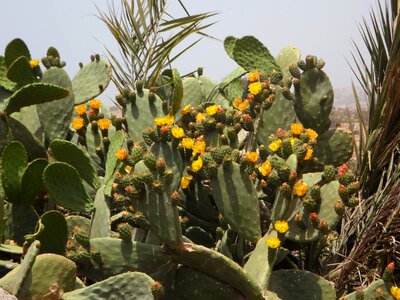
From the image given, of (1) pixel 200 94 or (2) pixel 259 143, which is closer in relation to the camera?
(2) pixel 259 143

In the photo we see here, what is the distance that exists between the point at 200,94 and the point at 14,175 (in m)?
1.25

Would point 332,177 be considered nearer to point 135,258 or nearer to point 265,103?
point 265,103

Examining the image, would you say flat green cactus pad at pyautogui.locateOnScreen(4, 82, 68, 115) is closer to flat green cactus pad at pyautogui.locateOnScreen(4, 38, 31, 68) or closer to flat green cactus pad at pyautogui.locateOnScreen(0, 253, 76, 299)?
flat green cactus pad at pyautogui.locateOnScreen(4, 38, 31, 68)

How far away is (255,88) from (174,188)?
2.46 ft

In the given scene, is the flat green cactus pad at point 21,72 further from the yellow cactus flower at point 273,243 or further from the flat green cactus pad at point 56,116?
the yellow cactus flower at point 273,243

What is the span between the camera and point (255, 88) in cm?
315

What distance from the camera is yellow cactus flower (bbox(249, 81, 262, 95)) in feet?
10.3

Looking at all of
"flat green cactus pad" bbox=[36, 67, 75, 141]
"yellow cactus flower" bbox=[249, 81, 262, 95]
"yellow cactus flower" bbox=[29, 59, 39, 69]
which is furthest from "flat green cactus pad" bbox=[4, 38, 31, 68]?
"yellow cactus flower" bbox=[249, 81, 262, 95]

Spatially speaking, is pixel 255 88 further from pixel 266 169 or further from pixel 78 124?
pixel 78 124

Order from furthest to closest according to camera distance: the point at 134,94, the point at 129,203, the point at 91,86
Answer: the point at 91,86
the point at 134,94
the point at 129,203

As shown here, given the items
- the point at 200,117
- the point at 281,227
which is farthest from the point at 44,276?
the point at 200,117

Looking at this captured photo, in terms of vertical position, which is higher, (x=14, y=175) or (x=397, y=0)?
(x=397, y=0)

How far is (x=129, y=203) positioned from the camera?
2.62m

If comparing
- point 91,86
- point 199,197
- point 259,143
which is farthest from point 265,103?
point 91,86
